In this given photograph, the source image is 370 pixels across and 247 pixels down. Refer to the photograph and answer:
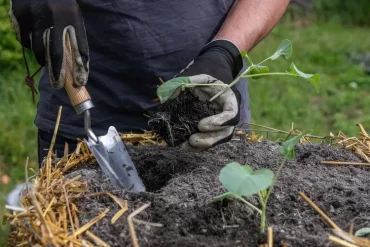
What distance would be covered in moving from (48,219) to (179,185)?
296 millimetres

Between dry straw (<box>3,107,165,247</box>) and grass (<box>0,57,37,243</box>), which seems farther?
grass (<box>0,57,37,243</box>)

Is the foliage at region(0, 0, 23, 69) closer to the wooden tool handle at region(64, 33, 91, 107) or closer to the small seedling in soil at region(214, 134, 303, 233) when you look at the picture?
the wooden tool handle at region(64, 33, 91, 107)

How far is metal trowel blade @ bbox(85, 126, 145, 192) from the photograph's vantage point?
148 centimetres

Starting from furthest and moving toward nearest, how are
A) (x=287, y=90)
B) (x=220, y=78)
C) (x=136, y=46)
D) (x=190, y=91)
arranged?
(x=287, y=90), (x=136, y=46), (x=220, y=78), (x=190, y=91)

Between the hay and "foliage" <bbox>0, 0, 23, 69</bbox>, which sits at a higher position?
the hay

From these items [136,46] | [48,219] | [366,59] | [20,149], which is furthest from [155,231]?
[366,59]

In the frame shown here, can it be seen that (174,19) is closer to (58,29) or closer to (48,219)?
(58,29)

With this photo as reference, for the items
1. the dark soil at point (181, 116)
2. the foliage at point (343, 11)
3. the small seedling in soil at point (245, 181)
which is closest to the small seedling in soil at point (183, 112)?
the dark soil at point (181, 116)

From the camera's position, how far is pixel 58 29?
1.61 m


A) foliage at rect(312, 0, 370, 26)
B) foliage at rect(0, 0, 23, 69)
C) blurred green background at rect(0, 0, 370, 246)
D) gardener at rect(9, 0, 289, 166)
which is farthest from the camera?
foliage at rect(312, 0, 370, 26)

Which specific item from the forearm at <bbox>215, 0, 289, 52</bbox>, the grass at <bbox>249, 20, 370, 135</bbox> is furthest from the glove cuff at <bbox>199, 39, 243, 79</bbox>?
the grass at <bbox>249, 20, 370, 135</bbox>

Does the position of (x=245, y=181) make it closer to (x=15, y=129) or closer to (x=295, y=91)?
(x=15, y=129)

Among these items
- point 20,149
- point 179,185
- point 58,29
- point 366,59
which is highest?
point 58,29

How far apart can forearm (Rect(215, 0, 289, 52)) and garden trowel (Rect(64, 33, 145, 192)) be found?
0.55 m
